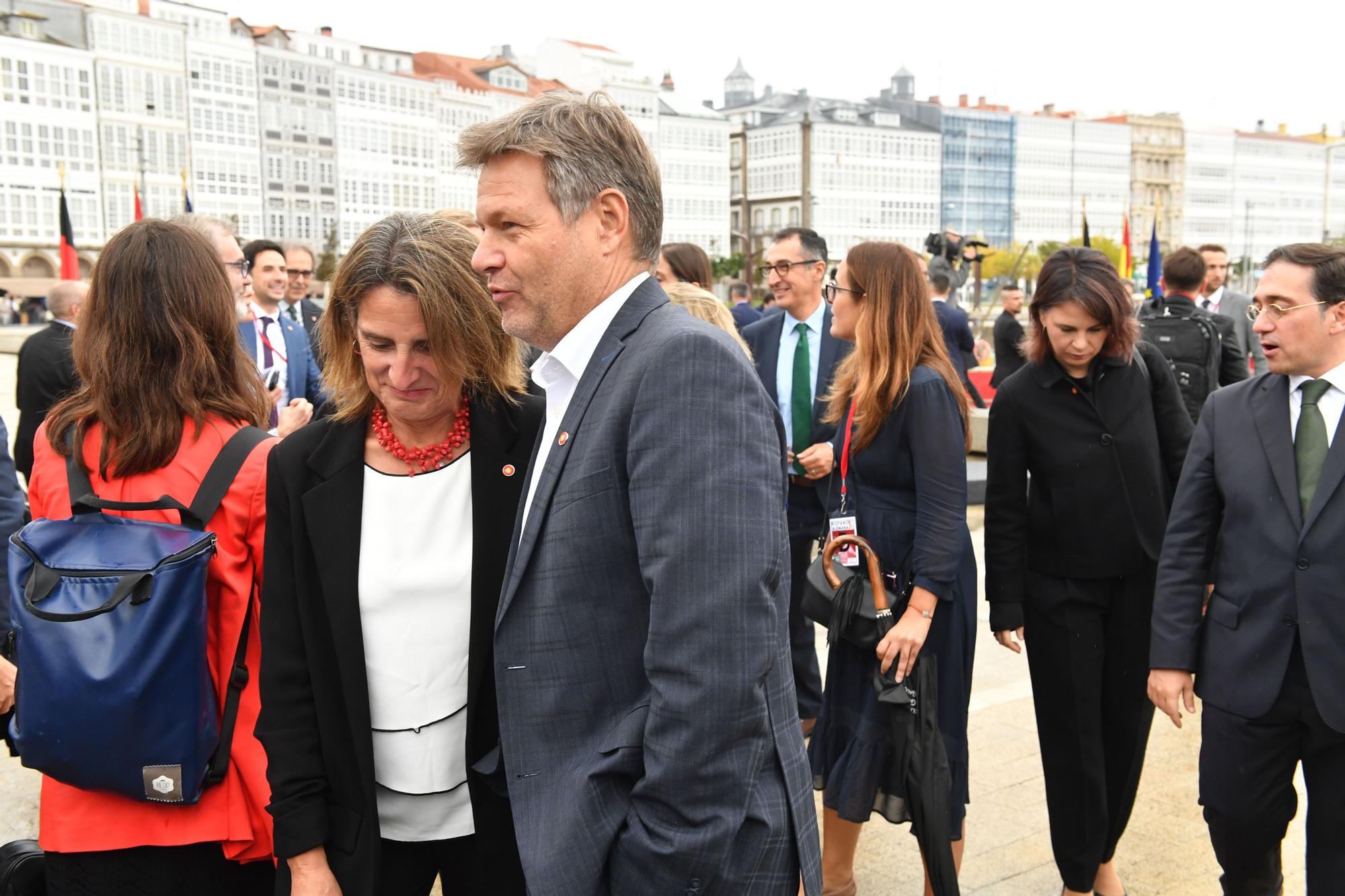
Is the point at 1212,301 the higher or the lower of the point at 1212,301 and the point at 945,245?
the lower

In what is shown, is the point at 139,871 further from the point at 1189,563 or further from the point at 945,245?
the point at 945,245

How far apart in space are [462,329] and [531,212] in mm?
476

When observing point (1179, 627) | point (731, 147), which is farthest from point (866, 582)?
point (731, 147)

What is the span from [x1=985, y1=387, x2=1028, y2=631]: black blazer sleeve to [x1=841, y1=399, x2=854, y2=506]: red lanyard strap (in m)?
0.46

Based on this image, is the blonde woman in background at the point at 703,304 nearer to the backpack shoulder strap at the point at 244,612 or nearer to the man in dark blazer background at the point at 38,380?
the backpack shoulder strap at the point at 244,612

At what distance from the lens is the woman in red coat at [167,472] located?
2.40 metres

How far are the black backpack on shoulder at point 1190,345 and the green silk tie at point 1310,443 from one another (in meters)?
4.41

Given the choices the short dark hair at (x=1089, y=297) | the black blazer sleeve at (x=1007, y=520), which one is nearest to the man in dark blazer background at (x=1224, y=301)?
the short dark hair at (x=1089, y=297)

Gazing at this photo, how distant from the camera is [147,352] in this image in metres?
2.55

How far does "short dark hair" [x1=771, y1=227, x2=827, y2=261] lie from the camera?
6.06m

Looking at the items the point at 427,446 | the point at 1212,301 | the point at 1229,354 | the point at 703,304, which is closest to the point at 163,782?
the point at 427,446

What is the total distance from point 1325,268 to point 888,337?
1240 mm

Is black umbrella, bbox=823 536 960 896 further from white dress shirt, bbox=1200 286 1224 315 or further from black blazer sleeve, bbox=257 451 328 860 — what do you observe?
white dress shirt, bbox=1200 286 1224 315

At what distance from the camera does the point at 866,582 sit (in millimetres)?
3598
